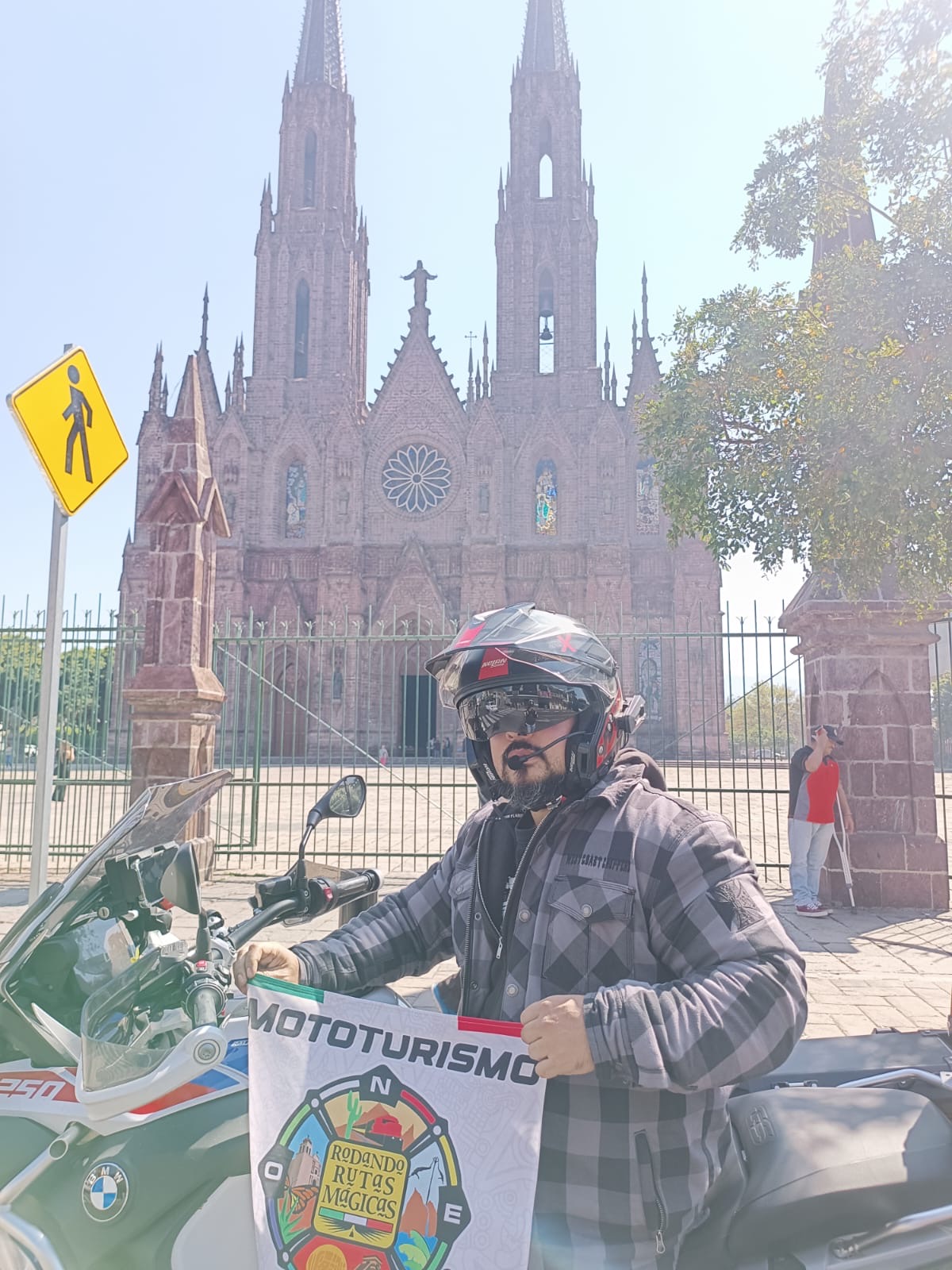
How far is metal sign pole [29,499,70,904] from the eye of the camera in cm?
352

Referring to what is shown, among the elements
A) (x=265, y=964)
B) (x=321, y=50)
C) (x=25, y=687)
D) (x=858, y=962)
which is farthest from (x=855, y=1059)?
(x=321, y=50)

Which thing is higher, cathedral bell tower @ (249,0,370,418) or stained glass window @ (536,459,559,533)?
cathedral bell tower @ (249,0,370,418)

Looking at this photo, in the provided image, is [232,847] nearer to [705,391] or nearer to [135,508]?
[705,391]

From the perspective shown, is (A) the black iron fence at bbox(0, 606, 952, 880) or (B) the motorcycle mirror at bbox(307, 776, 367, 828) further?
(A) the black iron fence at bbox(0, 606, 952, 880)

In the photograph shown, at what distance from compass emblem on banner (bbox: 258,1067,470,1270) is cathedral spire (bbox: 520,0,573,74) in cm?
4452

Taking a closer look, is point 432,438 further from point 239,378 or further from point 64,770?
point 64,770

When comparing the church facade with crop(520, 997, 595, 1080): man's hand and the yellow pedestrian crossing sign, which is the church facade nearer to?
the yellow pedestrian crossing sign

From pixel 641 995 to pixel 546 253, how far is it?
38.3m

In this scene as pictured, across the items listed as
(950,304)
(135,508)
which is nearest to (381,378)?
(135,508)

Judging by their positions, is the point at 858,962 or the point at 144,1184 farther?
the point at 858,962

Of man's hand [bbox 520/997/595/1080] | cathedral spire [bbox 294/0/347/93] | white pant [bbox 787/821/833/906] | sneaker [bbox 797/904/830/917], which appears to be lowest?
sneaker [bbox 797/904/830/917]

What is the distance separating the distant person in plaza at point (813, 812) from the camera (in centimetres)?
670

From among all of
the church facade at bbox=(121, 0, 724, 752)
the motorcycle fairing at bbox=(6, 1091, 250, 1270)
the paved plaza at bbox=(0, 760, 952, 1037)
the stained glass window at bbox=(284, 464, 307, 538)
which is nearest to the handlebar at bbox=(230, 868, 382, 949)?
the motorcycle fairing at bbox=(6, 1091, 250, 1270)

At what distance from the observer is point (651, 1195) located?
1338 mm
